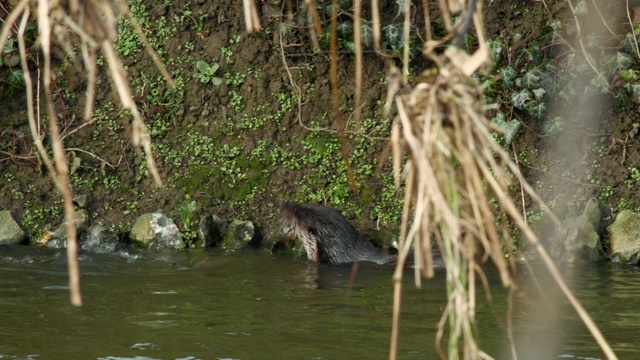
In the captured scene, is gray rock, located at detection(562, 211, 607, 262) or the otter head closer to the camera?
gray rock, located at detection(562, 211, 607, 262)

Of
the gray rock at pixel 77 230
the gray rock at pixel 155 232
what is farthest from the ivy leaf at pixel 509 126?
the gray rock at pixel 77 230

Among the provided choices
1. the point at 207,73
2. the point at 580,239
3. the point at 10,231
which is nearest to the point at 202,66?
the point at 207,73

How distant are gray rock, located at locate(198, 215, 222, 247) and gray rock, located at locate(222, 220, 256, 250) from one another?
0.07 meters

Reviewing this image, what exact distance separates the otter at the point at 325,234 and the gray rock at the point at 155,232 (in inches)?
37.4

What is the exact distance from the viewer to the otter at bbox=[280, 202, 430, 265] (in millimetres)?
7172

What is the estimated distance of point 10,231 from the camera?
7.52 meters

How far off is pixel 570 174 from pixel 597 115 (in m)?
0.53

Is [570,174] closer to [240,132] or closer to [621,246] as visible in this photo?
[621,246]

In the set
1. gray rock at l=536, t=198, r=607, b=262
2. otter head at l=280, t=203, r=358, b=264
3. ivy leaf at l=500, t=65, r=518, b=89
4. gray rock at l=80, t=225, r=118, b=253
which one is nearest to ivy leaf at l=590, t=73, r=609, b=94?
ivy leaf at l=500, t=65, r=518, b=89

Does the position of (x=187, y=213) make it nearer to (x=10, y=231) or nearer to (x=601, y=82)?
(x=10, y=231)

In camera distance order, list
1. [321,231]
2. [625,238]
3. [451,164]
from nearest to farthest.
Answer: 1. [451,164]
2. [625,238]
3. [321,231]

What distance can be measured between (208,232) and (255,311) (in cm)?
206

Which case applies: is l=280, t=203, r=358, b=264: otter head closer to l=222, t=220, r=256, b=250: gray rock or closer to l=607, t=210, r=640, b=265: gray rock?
l=222, t=220, r=256, b=250: gray rock

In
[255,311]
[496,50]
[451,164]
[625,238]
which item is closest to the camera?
[451,164]
